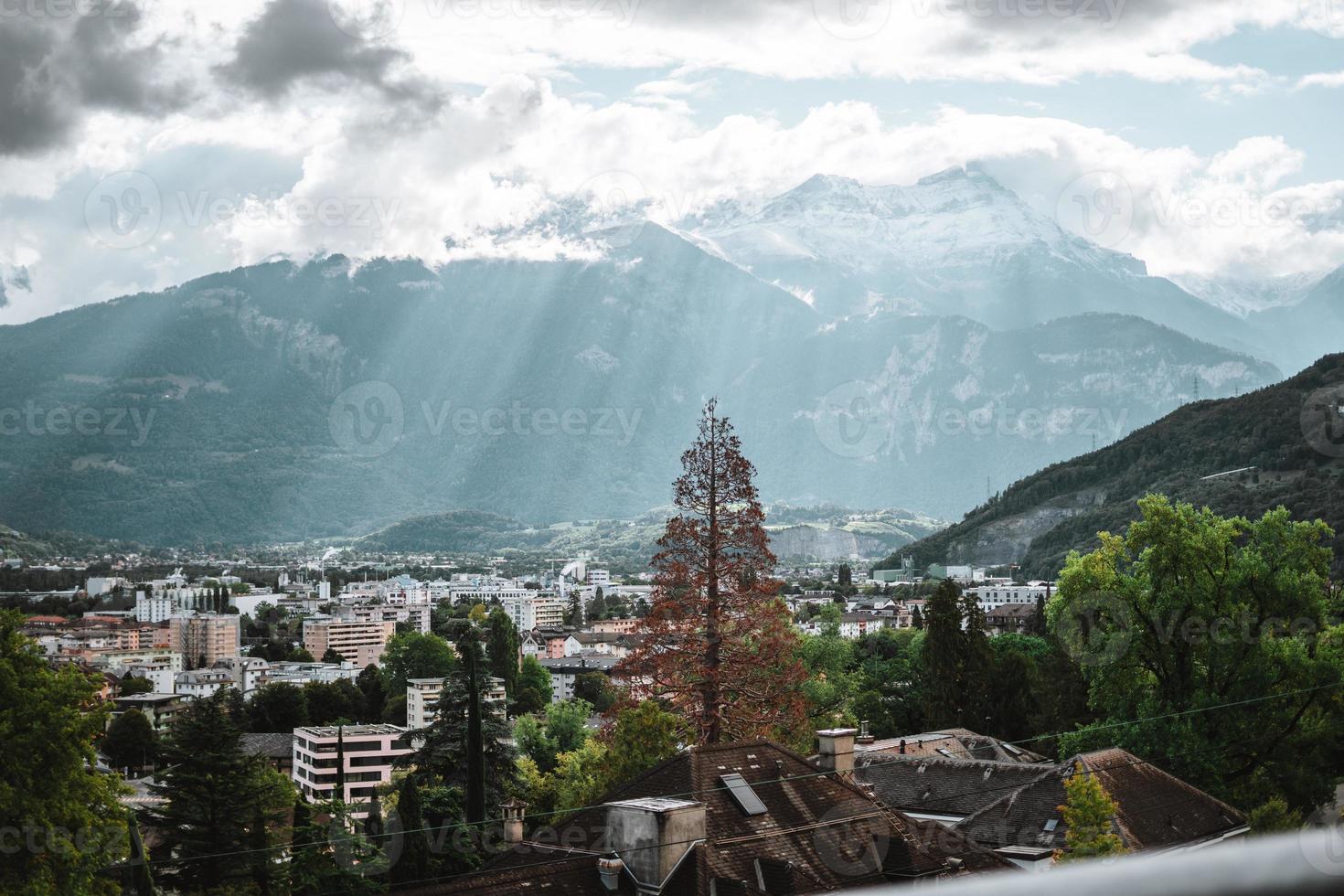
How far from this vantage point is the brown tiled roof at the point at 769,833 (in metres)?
15.4

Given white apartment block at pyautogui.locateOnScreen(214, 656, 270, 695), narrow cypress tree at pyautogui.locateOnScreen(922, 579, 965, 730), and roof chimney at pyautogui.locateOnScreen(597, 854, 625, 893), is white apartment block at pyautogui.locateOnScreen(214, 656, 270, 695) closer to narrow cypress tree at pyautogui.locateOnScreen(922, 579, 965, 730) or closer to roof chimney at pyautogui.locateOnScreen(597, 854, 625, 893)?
narrow cypress tree at pyautogui.locateOnScreen(922, 579, 965, 730)

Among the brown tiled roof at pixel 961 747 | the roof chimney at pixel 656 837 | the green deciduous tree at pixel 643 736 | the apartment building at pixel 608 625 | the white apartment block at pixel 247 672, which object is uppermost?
the roof chimney at pixel 656 837

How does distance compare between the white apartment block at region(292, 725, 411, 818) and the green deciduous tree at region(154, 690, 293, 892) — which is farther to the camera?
the white apartment block at region(292, 725, 411, 818)

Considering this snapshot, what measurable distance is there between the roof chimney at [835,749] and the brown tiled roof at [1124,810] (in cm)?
604

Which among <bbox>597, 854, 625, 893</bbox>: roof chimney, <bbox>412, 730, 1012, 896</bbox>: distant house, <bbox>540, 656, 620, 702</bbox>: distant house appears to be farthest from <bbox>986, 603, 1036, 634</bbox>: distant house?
<bbox>597, 854, 625, 893</bbox>: roof chimney

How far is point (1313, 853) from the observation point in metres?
1.18

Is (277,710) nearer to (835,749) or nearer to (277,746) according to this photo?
(277,746)

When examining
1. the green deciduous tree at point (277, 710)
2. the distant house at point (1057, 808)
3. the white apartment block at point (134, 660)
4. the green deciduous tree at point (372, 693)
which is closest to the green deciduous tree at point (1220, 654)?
the distant house at point (1057, 808)

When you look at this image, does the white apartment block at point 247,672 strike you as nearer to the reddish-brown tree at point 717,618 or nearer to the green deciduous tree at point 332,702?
the green deciduous tree at point 332,702

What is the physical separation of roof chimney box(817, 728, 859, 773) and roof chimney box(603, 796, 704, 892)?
4285 mm

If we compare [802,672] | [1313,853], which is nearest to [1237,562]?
[802,672]

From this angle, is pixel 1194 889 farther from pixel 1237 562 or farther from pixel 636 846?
pixel 1237 562

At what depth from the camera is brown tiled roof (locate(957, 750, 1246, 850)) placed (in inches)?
918

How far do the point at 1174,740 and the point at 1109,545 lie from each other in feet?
17.5
